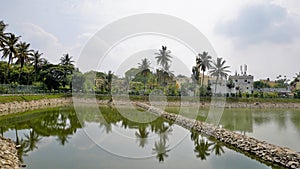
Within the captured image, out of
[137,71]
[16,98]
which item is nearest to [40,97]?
[16,98]

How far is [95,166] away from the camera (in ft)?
31.9

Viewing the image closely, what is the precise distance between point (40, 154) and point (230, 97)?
39903 mm

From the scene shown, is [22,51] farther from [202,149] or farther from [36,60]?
[202,149]

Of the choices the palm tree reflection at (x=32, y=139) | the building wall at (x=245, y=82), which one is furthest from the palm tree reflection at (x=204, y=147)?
the building wall at (x=245, y=82)

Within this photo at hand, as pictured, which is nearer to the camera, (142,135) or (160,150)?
(160,150)

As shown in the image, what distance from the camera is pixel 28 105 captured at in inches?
1227

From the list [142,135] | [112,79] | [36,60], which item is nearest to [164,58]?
[112,79]

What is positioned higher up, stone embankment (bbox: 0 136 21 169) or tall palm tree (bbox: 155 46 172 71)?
tall palm tree (bbox: 155 46 172 71)

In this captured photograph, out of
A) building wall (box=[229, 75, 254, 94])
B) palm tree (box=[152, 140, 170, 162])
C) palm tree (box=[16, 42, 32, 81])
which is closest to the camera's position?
palm tree (box=[152, 140, 170, 162])

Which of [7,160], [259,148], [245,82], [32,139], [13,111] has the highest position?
[245,82]

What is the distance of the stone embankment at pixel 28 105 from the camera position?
2540 centimetres

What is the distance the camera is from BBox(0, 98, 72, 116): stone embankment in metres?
25.4

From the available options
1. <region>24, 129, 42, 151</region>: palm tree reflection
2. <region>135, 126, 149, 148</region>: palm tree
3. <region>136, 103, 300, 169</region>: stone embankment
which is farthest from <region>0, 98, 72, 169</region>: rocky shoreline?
<region>136, 103, 300, 169</region>: stone embankment

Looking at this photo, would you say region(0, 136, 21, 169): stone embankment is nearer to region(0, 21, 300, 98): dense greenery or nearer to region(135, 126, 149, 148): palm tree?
region(135, 126, 149, 148): palm tree
